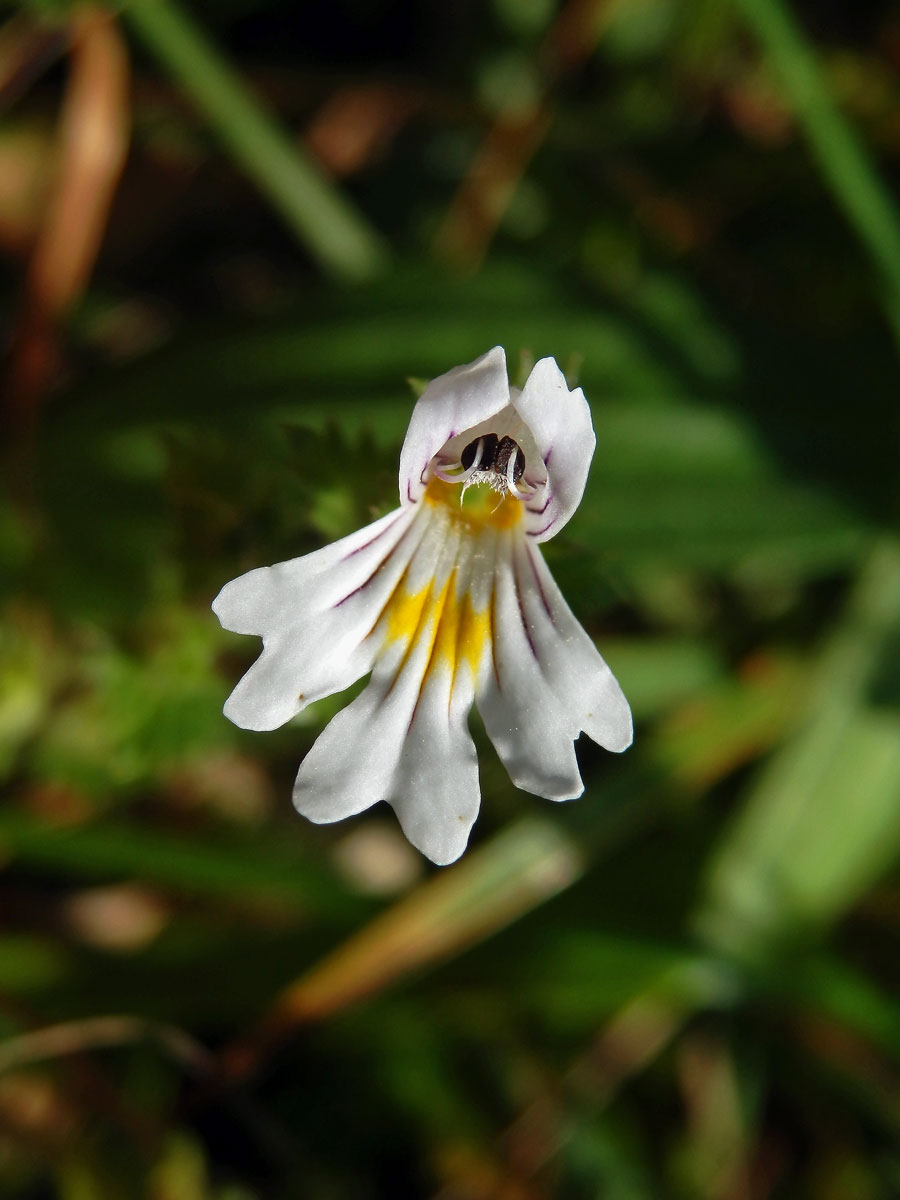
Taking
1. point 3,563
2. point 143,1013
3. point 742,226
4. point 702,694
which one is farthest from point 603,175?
point 143,1013

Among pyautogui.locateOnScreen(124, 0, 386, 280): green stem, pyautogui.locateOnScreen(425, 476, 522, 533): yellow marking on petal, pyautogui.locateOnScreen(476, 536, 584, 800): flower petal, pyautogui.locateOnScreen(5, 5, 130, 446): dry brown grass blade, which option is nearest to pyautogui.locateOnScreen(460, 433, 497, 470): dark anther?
pyautogui.locateOnScreen(425, 476, 522, 533): yellow marking on petal

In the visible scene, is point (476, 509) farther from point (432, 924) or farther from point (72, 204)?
point (72, 204)

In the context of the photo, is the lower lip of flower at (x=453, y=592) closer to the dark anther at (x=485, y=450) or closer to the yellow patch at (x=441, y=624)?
the yellow patch at (x=441, y=624)

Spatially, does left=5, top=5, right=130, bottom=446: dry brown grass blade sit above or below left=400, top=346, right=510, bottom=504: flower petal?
above

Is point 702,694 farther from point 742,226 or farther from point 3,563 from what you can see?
point 3,563

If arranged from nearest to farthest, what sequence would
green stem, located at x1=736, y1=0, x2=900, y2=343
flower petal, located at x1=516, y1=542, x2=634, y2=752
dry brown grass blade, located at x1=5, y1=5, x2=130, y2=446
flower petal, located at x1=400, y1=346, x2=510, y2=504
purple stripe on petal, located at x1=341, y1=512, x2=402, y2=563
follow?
1. flower petal, located at x1=400, y1=346, x2=510, y2=504
2. flower petal, located at x1=516, y1=542, x2=634, y2=752
3. purple stripe on petal, located at x1=341, y1=512, x2=402, y2=563
4. green stem, located at x1=736, y1=0, x2=900, y2=343
5. dry brown grass blade, located at x1=5, y1=5, x2=130, y2=446

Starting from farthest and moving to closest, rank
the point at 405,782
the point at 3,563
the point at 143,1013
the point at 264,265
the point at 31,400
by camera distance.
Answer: the point at 264,265, the point at 31,400, the point at 3,563, the point at 143,1013, the point at 405,782

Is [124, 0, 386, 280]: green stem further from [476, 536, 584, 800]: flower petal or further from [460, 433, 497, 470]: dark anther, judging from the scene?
[476, 536, 584, 800]: flower petal

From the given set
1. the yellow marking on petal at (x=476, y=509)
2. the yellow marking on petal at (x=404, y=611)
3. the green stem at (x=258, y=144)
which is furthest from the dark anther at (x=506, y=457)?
the green stem at (x=258, y=144)
